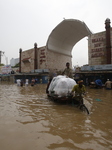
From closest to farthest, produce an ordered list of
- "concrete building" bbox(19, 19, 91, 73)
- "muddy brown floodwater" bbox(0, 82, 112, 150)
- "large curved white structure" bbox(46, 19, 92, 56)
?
1. "muddy brown floodwater" bbox(0, 82, 112, 150)
2. "large curved white structure" bbox(46, 19, 92, 56)
3. "concrete building" bbox(19, 19, 91, 73)

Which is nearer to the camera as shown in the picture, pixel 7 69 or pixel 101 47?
pixel 101 47

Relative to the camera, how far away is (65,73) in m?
7.66

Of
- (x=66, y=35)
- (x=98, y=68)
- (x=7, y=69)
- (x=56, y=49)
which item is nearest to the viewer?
(x=98, y=68)

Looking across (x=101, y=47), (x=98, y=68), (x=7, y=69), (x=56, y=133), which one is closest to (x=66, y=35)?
(x=101, y=47)

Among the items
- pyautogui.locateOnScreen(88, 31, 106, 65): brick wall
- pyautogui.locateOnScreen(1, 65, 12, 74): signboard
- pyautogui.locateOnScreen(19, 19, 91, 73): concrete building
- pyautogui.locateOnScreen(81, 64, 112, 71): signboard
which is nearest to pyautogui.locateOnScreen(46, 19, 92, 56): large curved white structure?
pyautogui.locateOnScreen(19, 19, 91, 73): concrete building

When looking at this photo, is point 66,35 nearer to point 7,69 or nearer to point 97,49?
point 97,49

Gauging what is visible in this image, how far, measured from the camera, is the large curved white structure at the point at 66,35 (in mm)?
18002

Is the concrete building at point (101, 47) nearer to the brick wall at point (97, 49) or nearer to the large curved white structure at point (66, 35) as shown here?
the brick wall at point (97, 49)

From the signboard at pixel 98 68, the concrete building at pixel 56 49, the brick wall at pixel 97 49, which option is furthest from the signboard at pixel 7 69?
the brick wall at pixel 97 49

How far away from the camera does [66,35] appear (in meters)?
20.7

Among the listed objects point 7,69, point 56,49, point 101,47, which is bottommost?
point 7,69

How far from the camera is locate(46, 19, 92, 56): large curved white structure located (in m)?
18.0

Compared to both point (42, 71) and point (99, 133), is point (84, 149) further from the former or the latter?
point (42, 71)

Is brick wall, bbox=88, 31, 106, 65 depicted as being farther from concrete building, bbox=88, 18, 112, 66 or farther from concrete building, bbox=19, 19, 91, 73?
concrete building, bbox=19, 19, 91, 73
